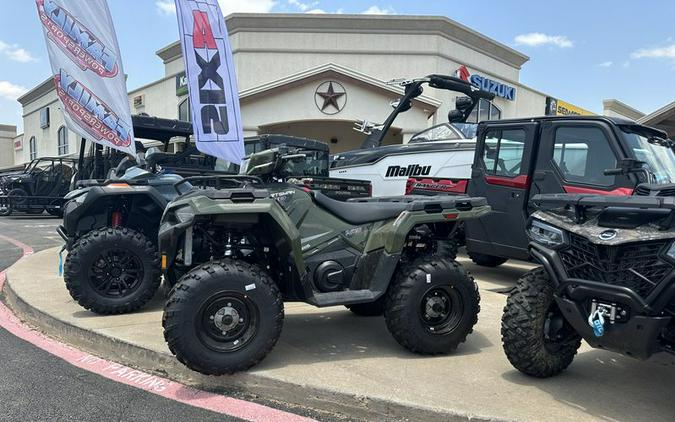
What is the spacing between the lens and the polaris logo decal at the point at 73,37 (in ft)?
23.1

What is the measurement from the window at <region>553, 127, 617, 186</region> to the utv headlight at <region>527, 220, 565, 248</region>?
8.57 feet

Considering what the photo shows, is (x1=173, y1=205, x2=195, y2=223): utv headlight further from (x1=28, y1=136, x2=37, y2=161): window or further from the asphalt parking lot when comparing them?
(x1=28, y1=136, x2=37, y2=161): window

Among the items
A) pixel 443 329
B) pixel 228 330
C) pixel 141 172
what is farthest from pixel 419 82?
pixel 228 330

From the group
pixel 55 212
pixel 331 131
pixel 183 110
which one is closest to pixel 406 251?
pixel 55 212

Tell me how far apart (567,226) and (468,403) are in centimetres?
123

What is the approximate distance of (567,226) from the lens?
304 centimetres

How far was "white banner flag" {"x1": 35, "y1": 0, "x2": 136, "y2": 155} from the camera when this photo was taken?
7.02m

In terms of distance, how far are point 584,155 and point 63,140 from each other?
1627 inches

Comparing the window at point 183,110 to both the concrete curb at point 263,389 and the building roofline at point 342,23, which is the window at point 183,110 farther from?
the concrete curb at point 263,389

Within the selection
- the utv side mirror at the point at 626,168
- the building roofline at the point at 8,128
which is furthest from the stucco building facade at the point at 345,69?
the building roofline at the point at 8,128

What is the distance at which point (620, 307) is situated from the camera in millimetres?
2721

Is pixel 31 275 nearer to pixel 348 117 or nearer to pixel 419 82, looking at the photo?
pixel 419 82

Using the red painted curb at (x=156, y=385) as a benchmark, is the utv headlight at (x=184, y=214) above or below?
above

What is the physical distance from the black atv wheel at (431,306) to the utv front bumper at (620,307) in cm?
100
